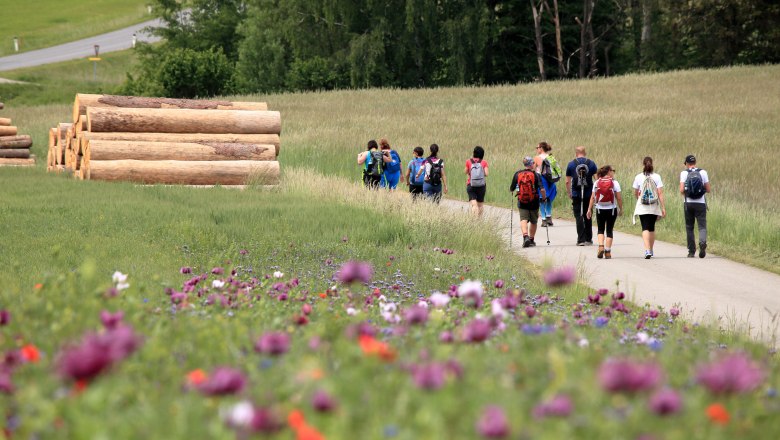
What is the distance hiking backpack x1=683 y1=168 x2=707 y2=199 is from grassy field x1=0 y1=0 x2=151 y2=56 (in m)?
61.0

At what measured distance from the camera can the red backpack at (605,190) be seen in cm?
1731

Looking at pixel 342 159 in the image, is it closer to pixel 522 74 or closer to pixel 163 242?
pixel 163 242

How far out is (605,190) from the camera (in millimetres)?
17344

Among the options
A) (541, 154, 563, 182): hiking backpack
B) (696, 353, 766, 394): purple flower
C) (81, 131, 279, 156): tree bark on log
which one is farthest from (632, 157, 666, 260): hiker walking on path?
(696, 353, 766, 394): purple flower

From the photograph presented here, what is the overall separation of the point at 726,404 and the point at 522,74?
68.9 meters

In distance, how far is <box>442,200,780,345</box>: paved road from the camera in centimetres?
1214

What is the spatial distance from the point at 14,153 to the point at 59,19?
2048 inches

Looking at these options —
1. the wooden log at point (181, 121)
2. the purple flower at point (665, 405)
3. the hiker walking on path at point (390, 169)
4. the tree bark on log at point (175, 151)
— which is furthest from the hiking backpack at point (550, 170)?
the purple flower at point (665, 405)

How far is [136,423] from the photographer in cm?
Answer: 345

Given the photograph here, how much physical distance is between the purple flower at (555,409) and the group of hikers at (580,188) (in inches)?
548

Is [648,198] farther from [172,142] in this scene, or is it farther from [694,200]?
[172,142]

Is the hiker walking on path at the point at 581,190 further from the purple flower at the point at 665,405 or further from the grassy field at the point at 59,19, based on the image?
the grassy field at the point at 59,19

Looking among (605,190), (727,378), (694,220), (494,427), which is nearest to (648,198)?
(605,190)

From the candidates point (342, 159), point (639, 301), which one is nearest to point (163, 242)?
point (639, 301)
